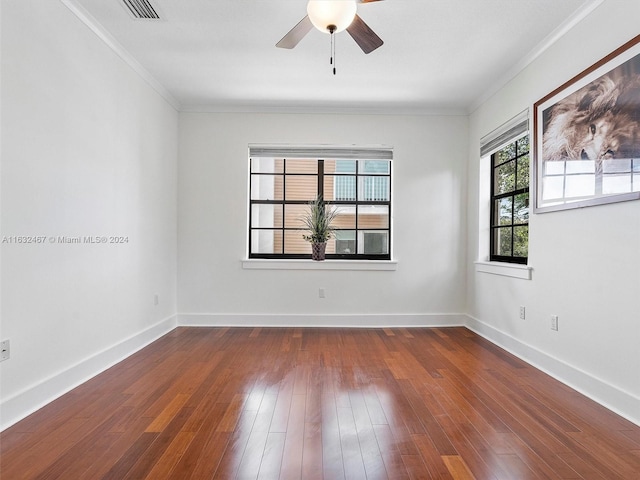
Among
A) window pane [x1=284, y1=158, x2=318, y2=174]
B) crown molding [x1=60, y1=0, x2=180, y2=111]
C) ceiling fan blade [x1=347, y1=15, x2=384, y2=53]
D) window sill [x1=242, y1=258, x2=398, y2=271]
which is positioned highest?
crown molding [x1=60, y1=0, x2=180, y2=111]

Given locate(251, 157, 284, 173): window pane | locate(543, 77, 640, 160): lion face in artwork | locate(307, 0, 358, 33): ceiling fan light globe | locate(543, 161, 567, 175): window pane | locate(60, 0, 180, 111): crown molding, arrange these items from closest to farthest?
locate(307, 0, 358, 33): ceiling fan light globe → locate(543, 77, 640, 160): lion face in artwork → locate(60, 0, 180, 111): crown molding → locate(543, 161, 567, 175): window pane → locate(251, 157, 284, 173): window pane

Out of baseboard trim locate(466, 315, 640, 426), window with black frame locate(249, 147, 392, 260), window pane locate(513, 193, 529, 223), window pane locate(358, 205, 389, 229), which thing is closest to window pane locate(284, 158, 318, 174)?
window with black frame locate(249, 147, 392, 260)

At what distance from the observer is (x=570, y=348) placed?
2.76 m

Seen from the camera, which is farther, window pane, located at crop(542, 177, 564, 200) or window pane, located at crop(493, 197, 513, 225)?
window pane, located at crop(493, 197, 513, 225)

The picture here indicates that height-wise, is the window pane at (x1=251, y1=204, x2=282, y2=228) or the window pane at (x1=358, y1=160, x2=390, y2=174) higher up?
the window pane at (x1=358, y1=160, x2=390, y2=174)

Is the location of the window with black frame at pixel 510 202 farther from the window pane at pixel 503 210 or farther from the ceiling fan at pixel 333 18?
the ceiling fan at pixel 333 18

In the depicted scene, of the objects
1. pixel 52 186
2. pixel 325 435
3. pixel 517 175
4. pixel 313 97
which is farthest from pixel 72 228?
pixel 517 175

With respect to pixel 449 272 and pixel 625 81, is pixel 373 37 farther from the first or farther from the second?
pixel 449 272

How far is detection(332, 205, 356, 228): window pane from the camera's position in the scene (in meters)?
4.86

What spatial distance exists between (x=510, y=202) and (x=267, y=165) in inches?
107

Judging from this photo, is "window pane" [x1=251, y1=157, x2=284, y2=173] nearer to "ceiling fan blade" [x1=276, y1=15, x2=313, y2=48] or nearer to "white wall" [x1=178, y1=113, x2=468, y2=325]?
"white wall" [x1=178, y1=113, x2=468, y2=325]

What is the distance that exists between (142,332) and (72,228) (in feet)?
4.56

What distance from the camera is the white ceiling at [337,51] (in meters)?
2.68

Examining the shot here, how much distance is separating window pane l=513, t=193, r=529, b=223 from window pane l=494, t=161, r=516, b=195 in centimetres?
16
